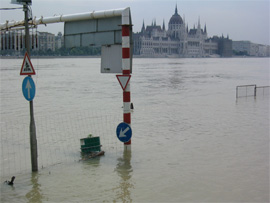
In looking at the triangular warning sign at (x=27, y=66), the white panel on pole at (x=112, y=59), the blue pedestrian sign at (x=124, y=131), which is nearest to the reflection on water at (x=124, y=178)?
the blue pedestrian sign at (x=124, y=131)

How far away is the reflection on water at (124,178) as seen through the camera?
9.15 metres

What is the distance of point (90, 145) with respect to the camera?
41.9 ft

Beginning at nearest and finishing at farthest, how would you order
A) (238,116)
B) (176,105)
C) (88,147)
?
(88,147), (238,116), (176,105)

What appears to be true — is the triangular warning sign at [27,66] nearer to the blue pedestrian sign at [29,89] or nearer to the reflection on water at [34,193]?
the blue pedestrian sign at [29,89]

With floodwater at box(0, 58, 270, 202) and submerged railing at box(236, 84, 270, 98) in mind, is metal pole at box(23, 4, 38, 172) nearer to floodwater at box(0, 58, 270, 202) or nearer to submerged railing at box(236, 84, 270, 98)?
floodwater at box(0, 58, 270, 202)

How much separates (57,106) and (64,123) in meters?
8.31

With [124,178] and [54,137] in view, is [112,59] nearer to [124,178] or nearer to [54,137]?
[124,178]

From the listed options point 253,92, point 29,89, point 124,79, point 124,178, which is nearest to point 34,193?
point 124,178

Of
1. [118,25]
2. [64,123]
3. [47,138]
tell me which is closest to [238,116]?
[64,123]

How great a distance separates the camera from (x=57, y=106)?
27.7m

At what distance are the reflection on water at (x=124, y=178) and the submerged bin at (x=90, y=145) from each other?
3.11ft

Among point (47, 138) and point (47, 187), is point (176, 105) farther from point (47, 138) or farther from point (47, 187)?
point (47, 187)

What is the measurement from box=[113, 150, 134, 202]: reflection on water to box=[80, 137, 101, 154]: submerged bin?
0.95 metres

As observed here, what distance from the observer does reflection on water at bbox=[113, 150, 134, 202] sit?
9.15 meters
